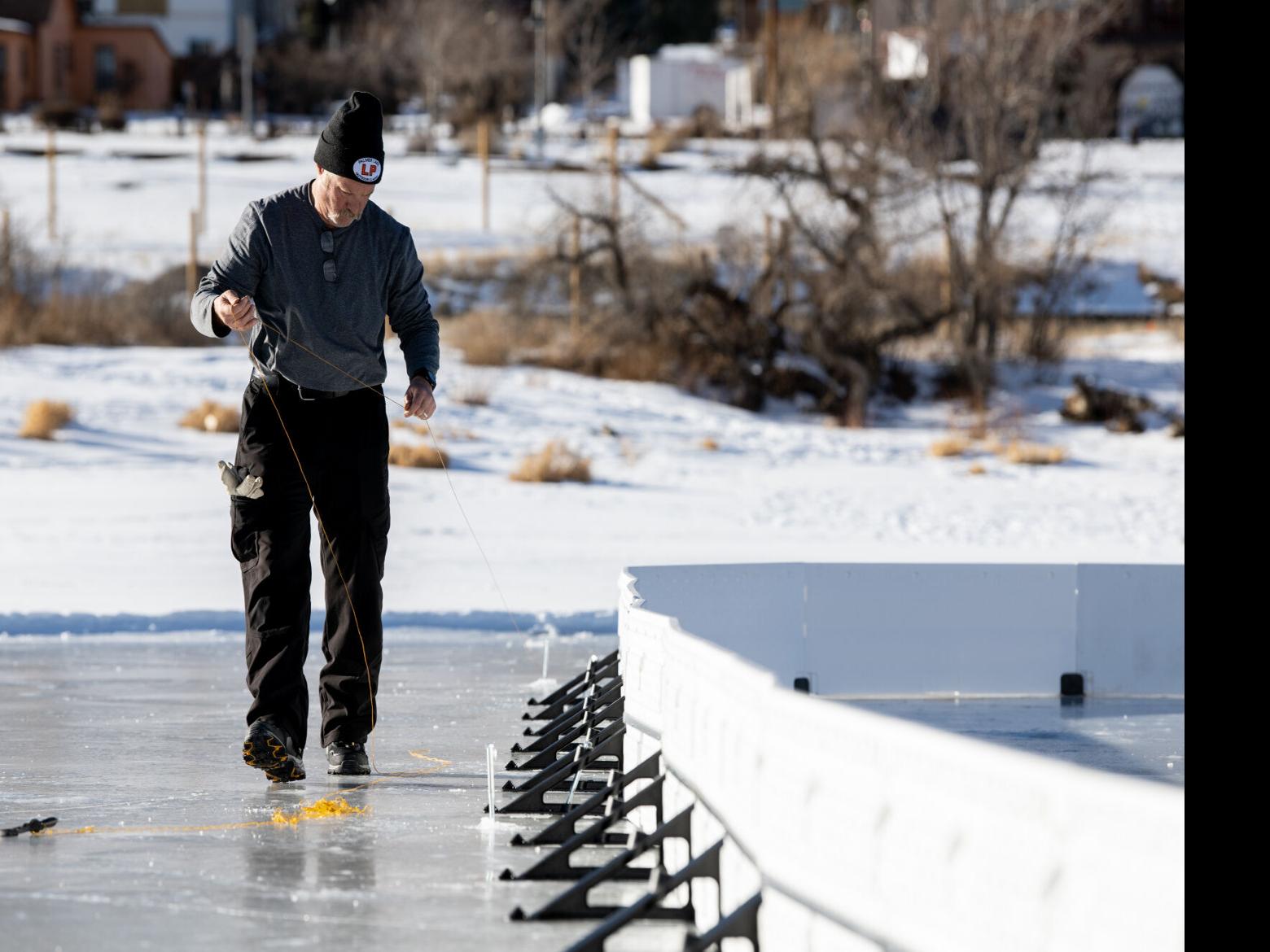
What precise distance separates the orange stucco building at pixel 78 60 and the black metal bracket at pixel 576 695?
182 feet

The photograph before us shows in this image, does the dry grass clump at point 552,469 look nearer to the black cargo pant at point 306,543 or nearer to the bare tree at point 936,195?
the bare tree at point 936,195

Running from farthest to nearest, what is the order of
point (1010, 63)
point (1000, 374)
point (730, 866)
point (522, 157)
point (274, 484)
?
point (522, 157) → point (1010, 63) → point (1000, 374) → point (274, 484) → point (730, 866)

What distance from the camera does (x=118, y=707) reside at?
7.96 meters

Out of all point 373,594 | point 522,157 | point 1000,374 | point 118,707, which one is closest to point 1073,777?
point 373,594

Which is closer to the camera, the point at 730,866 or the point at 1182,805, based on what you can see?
the point at 1182,805

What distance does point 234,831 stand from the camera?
5.42 m

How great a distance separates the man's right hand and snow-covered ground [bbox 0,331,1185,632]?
17.1ft

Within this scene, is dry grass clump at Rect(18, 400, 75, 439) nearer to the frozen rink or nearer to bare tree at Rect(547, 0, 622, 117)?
the frozen rink

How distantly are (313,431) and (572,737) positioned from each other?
122cm

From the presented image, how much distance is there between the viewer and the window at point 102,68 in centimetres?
6344

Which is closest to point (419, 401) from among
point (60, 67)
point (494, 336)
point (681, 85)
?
point (494, 336)

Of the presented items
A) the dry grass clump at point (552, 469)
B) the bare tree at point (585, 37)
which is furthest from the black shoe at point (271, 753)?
the bare tree at point (585, 37)
